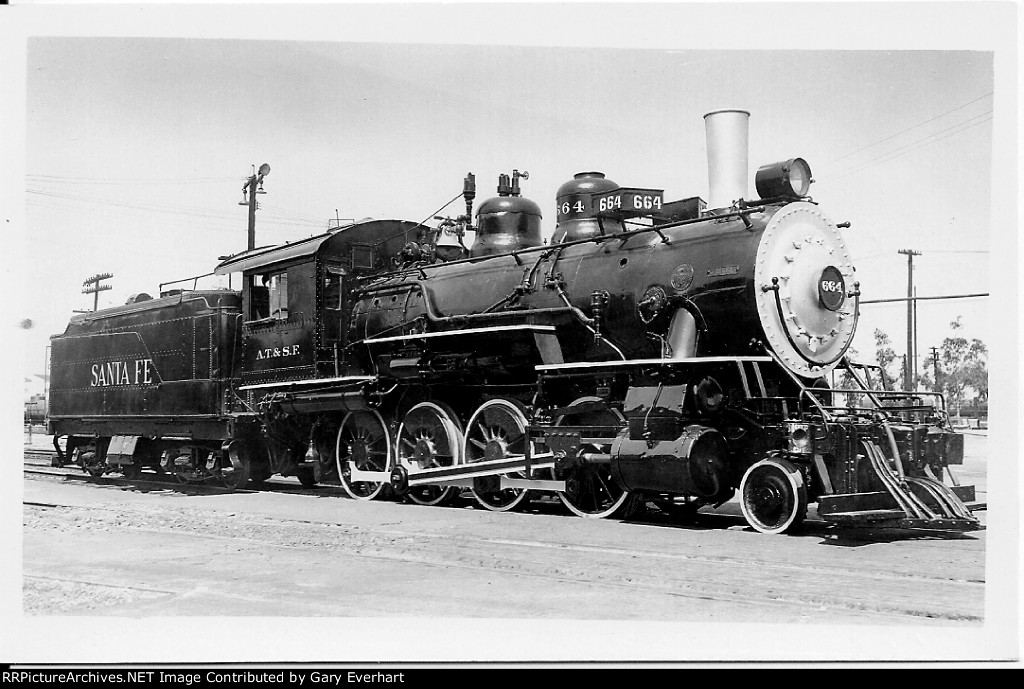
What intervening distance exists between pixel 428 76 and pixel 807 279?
4.10 meters

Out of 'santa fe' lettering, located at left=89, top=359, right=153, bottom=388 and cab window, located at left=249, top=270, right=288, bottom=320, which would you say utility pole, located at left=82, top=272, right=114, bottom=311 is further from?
cab window, located at left=249, top=270, right=288, bottom=320

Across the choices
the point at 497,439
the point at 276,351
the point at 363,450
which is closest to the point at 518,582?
the point at 497,439

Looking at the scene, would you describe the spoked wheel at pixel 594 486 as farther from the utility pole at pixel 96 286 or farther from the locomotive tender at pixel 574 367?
the utility pole at pixel 96 286

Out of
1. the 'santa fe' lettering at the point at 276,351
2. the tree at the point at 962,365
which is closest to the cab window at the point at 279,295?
the 'santa fe' lettering at the point at 276,351

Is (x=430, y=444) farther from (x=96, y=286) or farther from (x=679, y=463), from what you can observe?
(x=96, y=286)

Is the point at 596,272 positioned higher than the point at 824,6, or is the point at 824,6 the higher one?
the point at 824,6

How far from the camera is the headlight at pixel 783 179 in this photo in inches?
360

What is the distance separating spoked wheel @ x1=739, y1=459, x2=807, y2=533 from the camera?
27.1ft

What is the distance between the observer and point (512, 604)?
629cm

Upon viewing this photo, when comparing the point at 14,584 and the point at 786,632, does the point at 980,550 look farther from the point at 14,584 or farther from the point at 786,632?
the point at 14,584

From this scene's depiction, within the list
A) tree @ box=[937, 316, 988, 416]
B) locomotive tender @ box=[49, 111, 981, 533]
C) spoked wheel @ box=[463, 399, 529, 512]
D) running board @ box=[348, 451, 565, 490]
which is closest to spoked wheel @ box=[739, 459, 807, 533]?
locomotive tender @ box=[49, 111, 981, 533]

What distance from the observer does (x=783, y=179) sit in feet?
29.9

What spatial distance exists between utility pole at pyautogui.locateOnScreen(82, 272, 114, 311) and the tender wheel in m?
2.94
